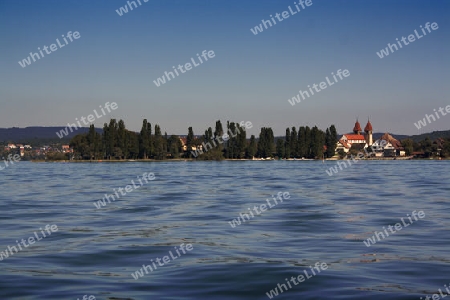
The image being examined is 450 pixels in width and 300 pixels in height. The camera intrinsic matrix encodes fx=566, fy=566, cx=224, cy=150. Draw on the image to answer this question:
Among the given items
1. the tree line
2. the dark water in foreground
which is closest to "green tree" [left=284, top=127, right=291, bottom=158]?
the tree line

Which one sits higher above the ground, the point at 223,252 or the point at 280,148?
the point at 280,148

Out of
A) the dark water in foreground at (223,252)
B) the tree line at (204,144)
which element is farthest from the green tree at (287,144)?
the dark water in foreground at (223,252)

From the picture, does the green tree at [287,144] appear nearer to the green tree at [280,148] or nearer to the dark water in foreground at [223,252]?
the green tree at [280,148]

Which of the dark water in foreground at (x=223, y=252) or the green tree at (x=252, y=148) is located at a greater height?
the green tree at (x=252, y=148)

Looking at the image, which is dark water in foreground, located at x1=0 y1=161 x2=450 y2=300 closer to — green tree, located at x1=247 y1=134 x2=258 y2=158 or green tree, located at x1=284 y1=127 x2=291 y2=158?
green tree, located at x1=247 y1=134 x2=258 y2=158

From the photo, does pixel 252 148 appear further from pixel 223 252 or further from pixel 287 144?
pixel 223 252

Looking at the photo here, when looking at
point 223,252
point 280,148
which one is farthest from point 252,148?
point 223,252

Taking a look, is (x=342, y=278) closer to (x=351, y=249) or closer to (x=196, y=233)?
(x=351, y=249)

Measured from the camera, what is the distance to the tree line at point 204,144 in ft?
484

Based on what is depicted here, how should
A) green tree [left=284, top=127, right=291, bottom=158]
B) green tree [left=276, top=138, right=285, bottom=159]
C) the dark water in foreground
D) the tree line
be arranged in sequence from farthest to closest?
green tree [left=276, top=138, right=285, bottom=159] < green tree [left=284, top=127, right=291, bottom=158] < the tree line < the dark water in foreground

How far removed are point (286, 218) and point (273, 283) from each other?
929 cm

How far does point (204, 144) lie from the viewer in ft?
519

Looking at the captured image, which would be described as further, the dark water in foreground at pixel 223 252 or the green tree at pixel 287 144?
the green tree at pixel 287 144

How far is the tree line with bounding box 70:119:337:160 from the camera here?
14750cm
